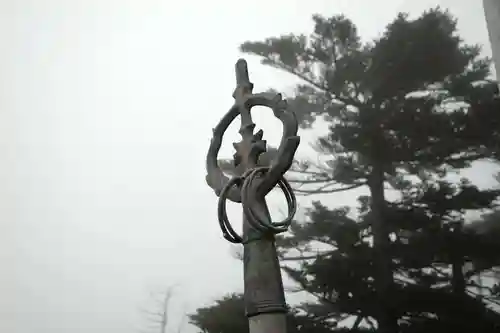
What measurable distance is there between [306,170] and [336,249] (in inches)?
43.7

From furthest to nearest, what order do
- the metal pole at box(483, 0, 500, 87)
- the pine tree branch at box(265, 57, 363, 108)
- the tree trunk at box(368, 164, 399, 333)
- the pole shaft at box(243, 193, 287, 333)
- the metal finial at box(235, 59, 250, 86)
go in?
Answer: 1. the pine tree branch at box(265, 57, 363, 108)
2. the tree trunk at box(368, 164, 399, 333)
3. the metal pole at box(483, 0, 500, 87)
4. the metal finial at box(235, 59, 250, 86)
5. the pole shaft at box(243, 193, 287, 333)

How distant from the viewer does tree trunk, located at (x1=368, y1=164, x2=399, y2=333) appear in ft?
14.1

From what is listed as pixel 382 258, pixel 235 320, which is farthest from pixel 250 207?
pixel 382 258

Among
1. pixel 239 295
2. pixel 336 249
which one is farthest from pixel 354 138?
pixel 239 295

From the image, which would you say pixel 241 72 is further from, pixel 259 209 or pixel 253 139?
pixel 259 209

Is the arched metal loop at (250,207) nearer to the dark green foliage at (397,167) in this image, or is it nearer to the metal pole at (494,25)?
the metal pole at (494,25)

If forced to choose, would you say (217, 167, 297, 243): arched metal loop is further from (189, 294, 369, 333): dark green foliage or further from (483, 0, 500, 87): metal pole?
(189, 294, 369, 333): dark green foliage

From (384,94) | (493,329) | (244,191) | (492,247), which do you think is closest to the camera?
(244,191)

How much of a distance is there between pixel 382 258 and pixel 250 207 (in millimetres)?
3189

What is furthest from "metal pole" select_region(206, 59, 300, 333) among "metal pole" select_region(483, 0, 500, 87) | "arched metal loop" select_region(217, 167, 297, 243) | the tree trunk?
the tree trunk

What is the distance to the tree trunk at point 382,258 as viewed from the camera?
4.29 m

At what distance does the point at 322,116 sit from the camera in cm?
585

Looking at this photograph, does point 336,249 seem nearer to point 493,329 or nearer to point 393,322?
point 393,322

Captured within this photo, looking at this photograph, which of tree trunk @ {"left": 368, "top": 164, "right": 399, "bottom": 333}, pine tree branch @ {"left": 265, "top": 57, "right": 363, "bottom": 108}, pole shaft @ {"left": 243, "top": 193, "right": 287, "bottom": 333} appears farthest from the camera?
pine tree branch @ {"left": 265, "top": 57, "right": 363, "bottom": 108}
